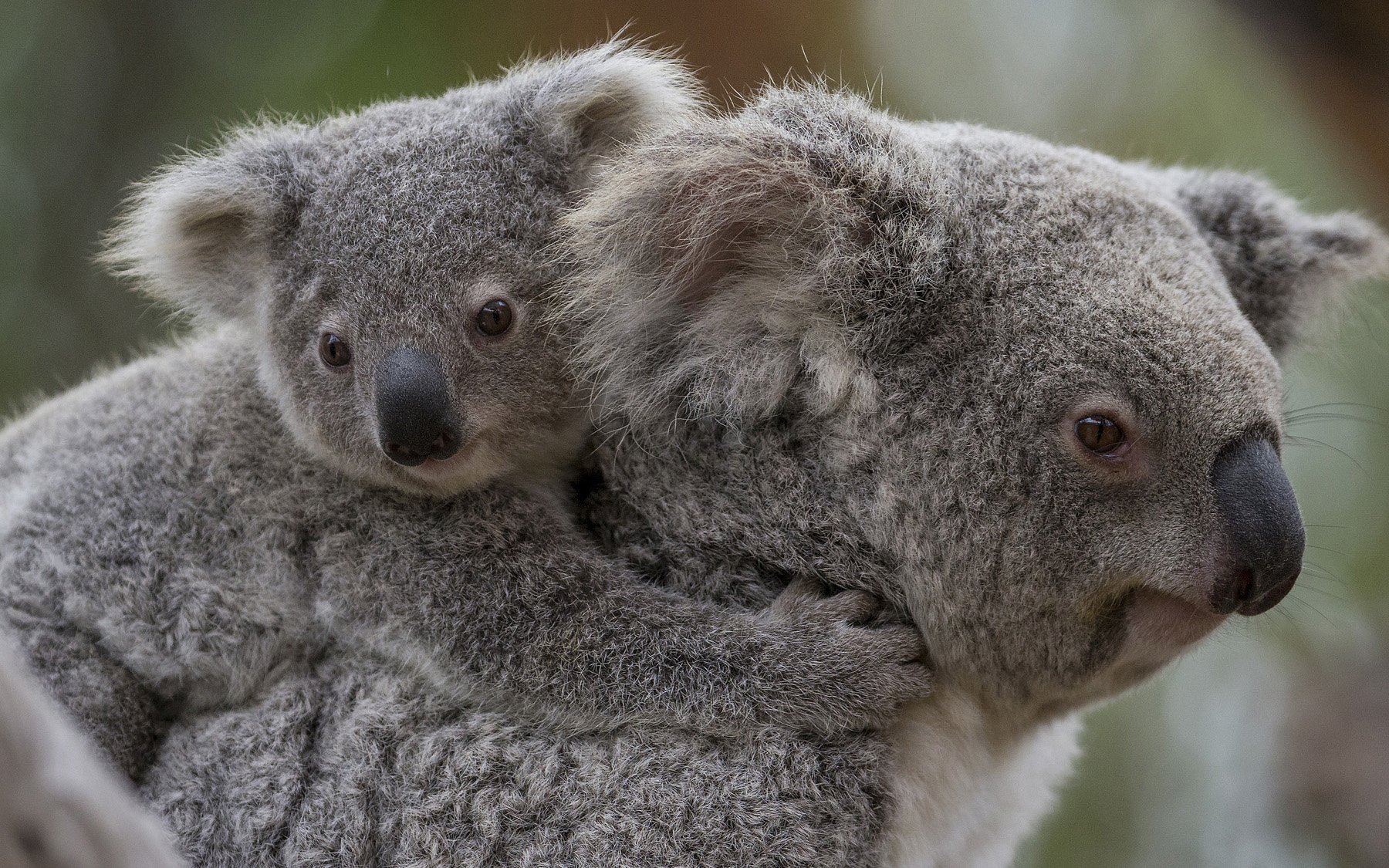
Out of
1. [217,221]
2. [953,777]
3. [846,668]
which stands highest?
[217,221]

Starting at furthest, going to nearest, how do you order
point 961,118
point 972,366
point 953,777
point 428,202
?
1. point 961,118
2. point 428,202
3. point 953,777
4. point 972,366

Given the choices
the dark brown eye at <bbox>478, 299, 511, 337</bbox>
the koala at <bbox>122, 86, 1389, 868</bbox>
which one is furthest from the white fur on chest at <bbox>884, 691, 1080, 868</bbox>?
the dark brown eye at <bbox>478, 299, 511, 337</bbox>

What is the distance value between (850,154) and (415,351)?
0.89 metres

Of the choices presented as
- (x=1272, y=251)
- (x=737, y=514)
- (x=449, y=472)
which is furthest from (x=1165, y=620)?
(x=449, y=472)

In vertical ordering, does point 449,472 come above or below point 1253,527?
above

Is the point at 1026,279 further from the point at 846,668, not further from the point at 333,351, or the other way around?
the point at 333,351

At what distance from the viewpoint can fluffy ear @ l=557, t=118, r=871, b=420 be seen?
79.6 inches

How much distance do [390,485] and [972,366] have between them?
1184mm

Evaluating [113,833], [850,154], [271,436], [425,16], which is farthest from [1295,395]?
[425,16]

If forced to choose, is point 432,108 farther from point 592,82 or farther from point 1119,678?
point 1119,678

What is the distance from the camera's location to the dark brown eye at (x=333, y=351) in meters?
2.39

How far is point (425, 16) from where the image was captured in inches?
210

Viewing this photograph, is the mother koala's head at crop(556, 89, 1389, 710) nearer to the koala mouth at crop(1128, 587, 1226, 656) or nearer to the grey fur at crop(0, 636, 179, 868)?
the koala mouth at crop(1128, 587, 1226, 656)

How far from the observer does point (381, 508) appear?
2414 mm
